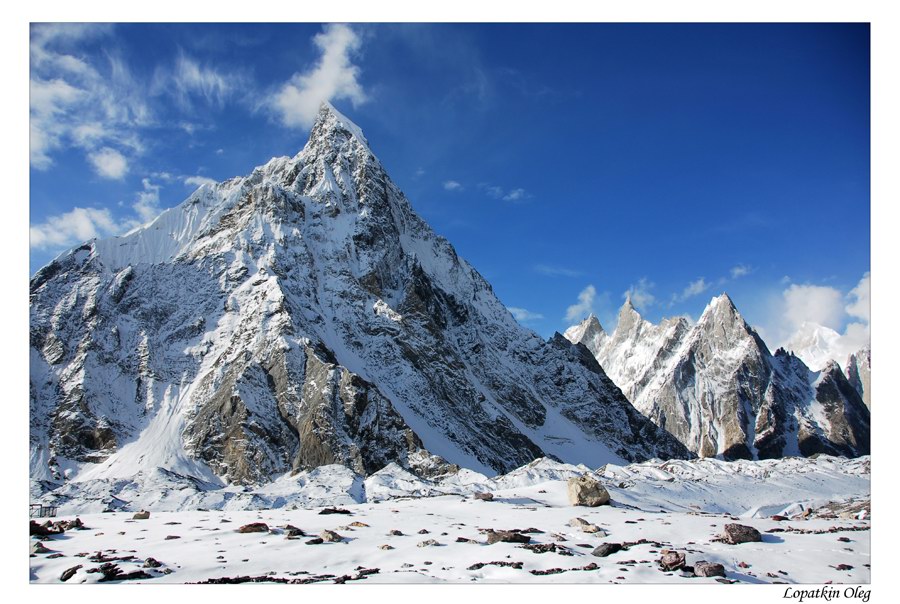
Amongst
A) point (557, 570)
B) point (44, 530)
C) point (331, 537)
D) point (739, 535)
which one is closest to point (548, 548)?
point (557, 570)

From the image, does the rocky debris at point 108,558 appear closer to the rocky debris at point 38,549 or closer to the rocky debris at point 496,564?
the rocky debris at point 38,549

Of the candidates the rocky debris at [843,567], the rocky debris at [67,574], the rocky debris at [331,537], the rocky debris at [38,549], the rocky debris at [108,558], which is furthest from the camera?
the rocky debris at [331,537]

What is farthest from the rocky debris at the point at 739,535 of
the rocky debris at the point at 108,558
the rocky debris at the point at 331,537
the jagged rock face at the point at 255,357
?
the jagged rock face at the point at 255,357

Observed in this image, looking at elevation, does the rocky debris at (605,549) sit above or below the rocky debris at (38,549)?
above

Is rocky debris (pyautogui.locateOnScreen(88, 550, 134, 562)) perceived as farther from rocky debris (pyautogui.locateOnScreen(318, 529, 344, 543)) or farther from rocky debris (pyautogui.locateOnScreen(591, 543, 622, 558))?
rocky debris (pyautogui.locateOnScreen(591, 543, 622, 558))

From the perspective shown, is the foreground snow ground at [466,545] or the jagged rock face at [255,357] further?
the jagged rock face at [255,357]

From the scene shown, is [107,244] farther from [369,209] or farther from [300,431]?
[300,431]
